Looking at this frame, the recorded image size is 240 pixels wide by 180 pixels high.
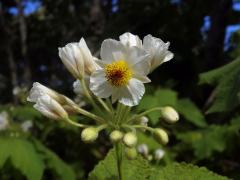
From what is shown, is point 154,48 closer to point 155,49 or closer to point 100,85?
point 155,49

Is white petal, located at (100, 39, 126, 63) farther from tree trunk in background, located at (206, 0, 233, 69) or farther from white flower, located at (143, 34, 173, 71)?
tree trunk in background, located at (206, 0, 233, 69)

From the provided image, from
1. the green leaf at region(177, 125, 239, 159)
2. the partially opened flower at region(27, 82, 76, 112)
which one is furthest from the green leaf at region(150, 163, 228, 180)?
the green leaf at region(177, 125, 239, 159)

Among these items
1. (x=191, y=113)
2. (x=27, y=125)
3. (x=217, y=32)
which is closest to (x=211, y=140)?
(x=191, y=113)

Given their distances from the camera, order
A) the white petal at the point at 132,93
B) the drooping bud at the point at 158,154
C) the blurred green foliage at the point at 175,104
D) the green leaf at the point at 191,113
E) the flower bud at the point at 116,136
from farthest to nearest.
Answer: the green leaf at the point at 191,113 → the drooping bud at the point at 158,154 → the blurred green foliage at the point at 175,104 → the white petal at the point at 132,93 → the flower bud at the point at 116,136

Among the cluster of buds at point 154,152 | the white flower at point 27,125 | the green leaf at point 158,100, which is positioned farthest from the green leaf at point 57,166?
the white flower at point 27,125

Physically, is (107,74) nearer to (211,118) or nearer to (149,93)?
(149,93)

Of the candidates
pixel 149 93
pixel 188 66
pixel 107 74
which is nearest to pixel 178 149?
pixel 149 93

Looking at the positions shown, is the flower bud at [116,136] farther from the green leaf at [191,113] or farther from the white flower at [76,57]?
the green leaf at [191,113]
